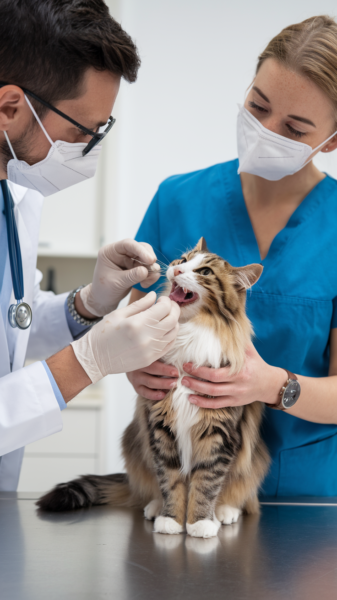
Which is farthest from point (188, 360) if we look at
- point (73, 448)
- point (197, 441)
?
point (73, 448)

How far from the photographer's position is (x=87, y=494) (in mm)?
1397

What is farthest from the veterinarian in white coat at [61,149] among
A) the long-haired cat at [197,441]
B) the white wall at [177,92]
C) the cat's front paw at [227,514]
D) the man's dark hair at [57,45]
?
the white wall at [177,92]

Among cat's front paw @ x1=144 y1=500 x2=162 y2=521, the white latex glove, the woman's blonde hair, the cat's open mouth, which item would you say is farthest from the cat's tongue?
the woman's blonde hair

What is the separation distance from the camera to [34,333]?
5.98 ft

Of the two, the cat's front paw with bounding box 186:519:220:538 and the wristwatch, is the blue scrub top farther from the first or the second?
the cat's front paw with bounding box 186:519:220:538

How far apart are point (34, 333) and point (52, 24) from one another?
107 centimetres

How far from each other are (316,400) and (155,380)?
434 mm

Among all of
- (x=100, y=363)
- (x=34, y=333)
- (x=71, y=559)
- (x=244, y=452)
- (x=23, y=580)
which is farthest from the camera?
(x=34, y=333)

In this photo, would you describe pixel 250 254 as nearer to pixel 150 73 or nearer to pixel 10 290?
pixel 10 290

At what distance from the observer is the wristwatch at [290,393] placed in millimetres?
1267

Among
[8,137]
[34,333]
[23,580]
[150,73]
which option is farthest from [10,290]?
[150,73]

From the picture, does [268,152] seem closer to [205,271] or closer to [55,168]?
[205,271]

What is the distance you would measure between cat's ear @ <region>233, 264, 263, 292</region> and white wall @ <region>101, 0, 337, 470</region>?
227cm

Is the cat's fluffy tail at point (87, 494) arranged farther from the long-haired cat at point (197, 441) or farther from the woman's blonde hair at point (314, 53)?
the woman's blonde hair at point (314, 53)
